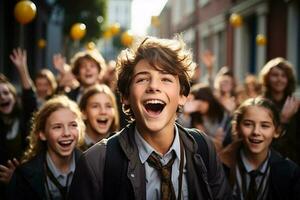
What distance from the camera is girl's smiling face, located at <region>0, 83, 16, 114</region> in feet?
15.9

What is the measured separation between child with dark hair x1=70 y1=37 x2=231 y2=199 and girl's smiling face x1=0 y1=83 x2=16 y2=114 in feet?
9.25

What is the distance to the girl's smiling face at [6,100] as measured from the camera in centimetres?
486

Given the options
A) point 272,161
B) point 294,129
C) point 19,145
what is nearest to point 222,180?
point 272,161

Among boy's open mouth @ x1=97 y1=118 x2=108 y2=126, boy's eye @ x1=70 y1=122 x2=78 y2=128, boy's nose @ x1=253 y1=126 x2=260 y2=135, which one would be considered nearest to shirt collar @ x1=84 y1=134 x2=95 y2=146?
boy's open mouth @ x1=97 y1=118 x2=108 y2=126

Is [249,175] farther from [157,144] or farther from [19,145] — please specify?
[19,145]

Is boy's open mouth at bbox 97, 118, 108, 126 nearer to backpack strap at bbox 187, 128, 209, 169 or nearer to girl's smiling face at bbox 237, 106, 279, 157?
girl's smiling face at bbox 237, 106, 279, 157

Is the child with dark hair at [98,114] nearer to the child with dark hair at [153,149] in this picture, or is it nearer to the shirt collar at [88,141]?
the shirt collar at [88,141]

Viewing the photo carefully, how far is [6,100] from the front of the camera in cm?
488

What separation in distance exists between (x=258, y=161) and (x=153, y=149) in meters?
1.45

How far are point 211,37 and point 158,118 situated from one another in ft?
69.2

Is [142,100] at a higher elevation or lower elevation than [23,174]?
higher

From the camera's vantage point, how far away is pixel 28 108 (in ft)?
16.2

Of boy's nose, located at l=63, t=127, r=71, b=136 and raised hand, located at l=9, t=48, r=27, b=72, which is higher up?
raised hand, located at l=9, t=48, r=27, b=72

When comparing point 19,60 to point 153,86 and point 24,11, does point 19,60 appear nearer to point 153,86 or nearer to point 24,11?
point 24,11
